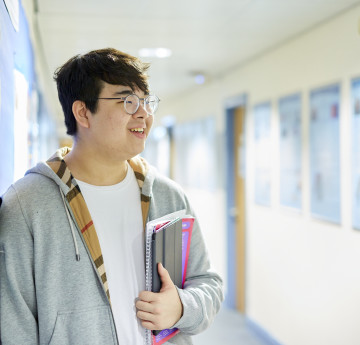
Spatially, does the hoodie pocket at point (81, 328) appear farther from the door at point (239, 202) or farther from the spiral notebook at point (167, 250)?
the door at point (239, 202)

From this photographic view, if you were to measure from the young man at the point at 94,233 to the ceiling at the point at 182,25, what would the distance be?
162 cm

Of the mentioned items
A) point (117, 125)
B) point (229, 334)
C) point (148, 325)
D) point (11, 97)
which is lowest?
point (229, 334)

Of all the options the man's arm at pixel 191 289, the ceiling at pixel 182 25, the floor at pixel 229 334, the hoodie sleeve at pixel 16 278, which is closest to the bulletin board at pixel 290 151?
the ceiling at pixel 182 25

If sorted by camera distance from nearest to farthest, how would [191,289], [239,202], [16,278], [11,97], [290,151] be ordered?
1. [16,278]
2. [191,289]
3. [11,97]
4. [290,151]
5. [239,202]

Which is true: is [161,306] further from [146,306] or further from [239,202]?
[239,202]

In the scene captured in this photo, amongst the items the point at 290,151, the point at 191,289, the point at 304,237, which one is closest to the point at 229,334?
the point at 304,237

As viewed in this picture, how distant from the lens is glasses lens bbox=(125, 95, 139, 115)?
4.33 feet

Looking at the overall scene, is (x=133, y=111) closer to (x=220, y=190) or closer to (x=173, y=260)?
(x=173, y=260)

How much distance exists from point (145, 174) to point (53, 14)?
78.6 inches

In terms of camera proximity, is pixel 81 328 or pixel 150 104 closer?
pixel 81 328

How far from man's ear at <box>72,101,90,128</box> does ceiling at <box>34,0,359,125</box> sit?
5.34ft

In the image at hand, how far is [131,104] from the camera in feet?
4.34

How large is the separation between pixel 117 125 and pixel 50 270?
0.44 metres

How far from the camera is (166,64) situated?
15.6 feet
